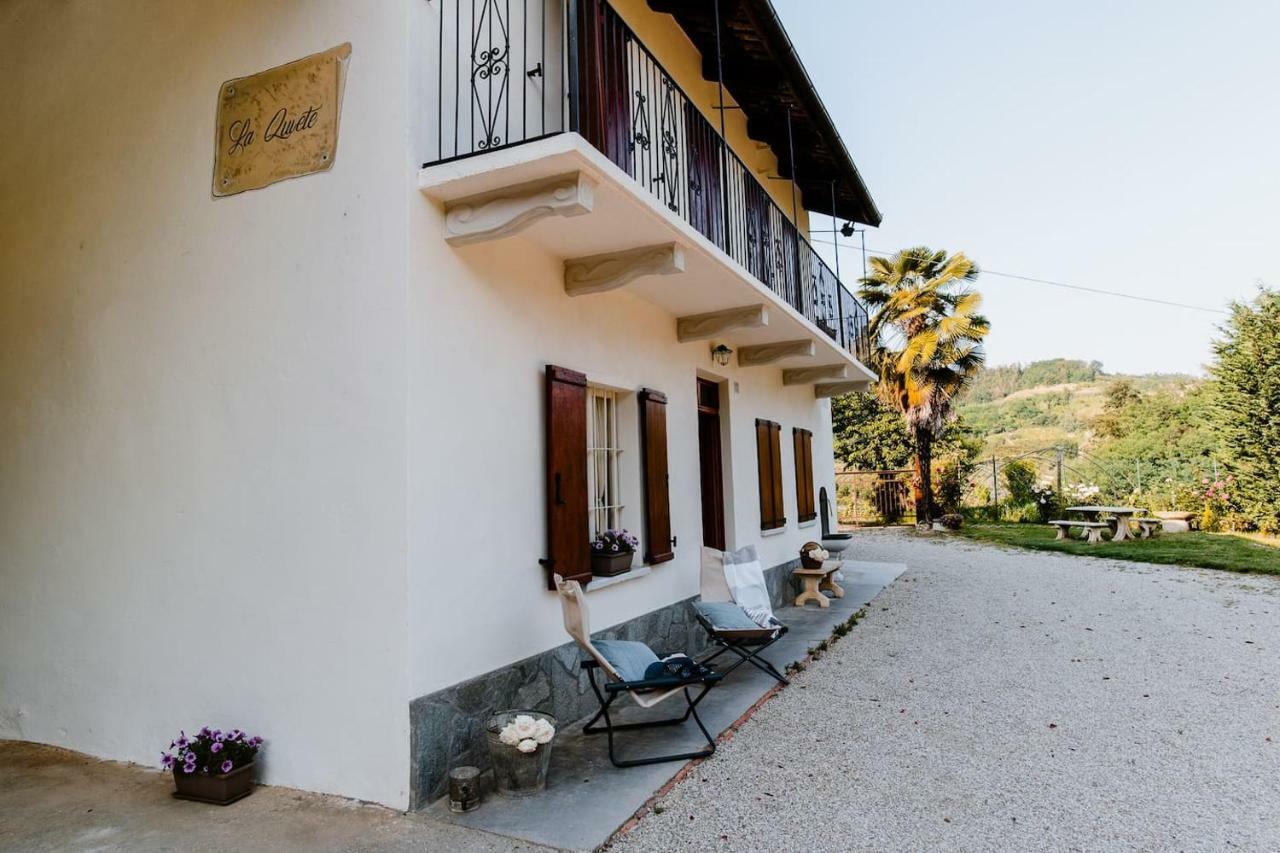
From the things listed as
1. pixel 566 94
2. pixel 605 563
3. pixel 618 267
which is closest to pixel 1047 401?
pixel 605 563

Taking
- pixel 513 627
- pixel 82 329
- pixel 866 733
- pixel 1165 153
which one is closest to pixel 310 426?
pixel 513 627

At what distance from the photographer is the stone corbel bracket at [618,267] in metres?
4.32

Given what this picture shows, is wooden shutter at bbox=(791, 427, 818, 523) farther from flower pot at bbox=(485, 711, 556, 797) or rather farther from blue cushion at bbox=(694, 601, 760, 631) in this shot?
flower pot at bbox=(485, 711, 556, 797)

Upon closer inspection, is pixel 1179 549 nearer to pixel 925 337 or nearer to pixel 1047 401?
pixel 925 337

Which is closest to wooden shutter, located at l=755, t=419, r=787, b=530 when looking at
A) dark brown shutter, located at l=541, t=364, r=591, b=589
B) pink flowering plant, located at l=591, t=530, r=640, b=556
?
pink flowering plant, located at l=591, t=530, r=640, b=556

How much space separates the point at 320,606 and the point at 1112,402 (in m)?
40.9

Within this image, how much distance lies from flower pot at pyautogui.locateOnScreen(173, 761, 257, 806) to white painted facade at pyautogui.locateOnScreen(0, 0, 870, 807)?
0.17m

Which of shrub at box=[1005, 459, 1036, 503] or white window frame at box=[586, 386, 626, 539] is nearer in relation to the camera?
white window frame at box=[586, 386, 626, 539]

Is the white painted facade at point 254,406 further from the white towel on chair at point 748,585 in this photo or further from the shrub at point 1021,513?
the shrub at point 1021,513

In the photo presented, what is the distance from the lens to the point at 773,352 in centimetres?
770

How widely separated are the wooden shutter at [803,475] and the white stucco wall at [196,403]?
287 inches

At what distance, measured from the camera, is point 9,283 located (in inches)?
191

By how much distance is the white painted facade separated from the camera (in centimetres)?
341

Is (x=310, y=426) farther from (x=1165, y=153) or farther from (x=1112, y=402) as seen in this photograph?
(x=1112, y=402)
